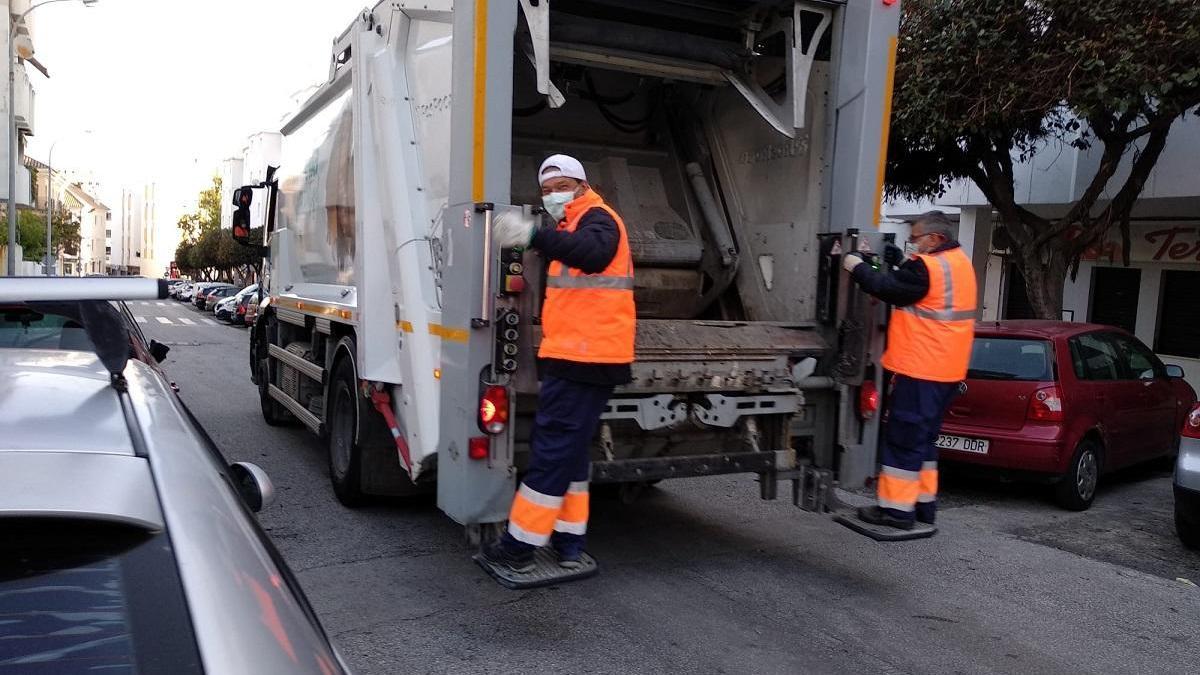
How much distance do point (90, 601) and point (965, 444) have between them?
6.77 meters

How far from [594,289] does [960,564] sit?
296cm

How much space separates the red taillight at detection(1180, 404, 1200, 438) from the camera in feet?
18.9

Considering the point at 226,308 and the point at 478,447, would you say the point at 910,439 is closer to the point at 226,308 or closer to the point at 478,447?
the point at 478,447

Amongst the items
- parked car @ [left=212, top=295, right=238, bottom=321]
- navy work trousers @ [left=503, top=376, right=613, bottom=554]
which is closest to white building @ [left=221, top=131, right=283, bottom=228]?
navy work trousers @ [left=503, top=376, right=613, bottom=554]

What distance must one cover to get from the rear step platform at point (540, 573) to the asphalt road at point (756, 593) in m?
0.27

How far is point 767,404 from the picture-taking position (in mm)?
4863

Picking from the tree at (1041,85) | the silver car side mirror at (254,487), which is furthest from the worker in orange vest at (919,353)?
the tree at (1041,85)

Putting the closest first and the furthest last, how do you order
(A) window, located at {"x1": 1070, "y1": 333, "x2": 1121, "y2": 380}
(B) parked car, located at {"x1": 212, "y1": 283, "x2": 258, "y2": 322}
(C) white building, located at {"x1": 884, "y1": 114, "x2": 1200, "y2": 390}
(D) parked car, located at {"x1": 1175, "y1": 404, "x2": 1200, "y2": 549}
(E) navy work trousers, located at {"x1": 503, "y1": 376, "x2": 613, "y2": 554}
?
(E) navy work trousers, located at {"x1": 503, "y1": 376, "x2": 613, "y2": 554} < (D) parked car, located at {"x1": 1175, "y1": 404, "x2": 1200, "y2": 549} < (A) window, located at {"x1": 1070, "y1": 333, "x2": 1121, "y2": 380} < (C) white building, located at {"x1": 884, "y1": 114, "x2": 1200, "y2": 390} < (B) parked car, located at {"x1": 212, "y1": 283, "x2": 258, "y2": 322}

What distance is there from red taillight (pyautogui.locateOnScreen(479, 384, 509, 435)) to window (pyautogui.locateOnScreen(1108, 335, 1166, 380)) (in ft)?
19.5

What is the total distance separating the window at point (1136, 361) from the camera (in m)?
7.82

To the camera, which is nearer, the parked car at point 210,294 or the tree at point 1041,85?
the tree at point 1041,85

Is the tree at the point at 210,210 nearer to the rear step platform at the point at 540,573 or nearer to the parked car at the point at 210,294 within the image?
the parked car at the point at 210,294

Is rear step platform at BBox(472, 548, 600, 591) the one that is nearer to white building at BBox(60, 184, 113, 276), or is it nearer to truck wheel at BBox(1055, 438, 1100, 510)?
truck wheel at BBox(1055, 438, 1100, 510)

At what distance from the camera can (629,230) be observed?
584cm
